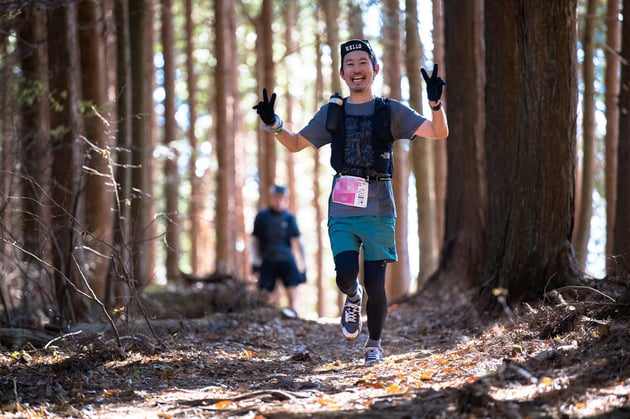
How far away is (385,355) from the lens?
7273mm

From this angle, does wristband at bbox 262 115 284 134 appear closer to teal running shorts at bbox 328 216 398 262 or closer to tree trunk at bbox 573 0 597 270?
teal running shorts at bbox 328 216 398 262

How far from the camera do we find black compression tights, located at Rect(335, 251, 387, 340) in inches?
248

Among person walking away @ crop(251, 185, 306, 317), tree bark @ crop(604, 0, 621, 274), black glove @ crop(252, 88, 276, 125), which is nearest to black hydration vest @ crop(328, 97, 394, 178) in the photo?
black glove @ crop(252, 88, 276, 125)

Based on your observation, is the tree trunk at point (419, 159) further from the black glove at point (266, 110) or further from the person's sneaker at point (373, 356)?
the black glove at point (266, 110)

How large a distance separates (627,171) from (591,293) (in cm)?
410

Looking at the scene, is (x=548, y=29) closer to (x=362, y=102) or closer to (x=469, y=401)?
(x=362, y=102)

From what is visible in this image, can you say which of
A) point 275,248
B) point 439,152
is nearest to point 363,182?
point 275,248

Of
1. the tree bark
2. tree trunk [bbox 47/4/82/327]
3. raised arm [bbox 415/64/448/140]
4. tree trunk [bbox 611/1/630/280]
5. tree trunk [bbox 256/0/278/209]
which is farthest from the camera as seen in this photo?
tree trunk [bbox 256/0/278/209]

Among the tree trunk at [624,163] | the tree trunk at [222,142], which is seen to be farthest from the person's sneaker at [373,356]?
the tree trunk at [222,142]

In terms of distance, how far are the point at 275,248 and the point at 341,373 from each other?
24.1 feet

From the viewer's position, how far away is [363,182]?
20.7 feet

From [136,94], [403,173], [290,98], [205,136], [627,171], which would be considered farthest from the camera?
[205,136]

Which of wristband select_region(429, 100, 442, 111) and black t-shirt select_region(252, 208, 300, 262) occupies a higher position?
wristband select_region(429, 100, 442, 111)

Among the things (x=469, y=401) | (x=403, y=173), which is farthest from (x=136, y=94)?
(x=469, y=401)
